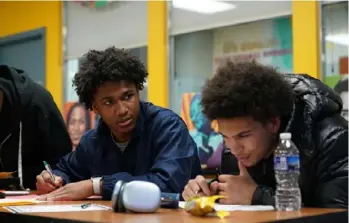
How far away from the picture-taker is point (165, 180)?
204 centimetres

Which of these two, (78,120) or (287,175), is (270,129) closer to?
(287,175)

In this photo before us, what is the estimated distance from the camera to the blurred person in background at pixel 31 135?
8.27ft

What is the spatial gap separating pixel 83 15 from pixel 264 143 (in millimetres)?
4852

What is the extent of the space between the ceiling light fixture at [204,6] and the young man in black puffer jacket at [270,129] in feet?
10.3

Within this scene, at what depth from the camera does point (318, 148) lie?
1.67 meters

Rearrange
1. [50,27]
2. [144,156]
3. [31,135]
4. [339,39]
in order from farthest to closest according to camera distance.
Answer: [50,27] < [339,39] < [31,135] < [144,156]

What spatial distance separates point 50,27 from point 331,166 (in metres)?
5.26

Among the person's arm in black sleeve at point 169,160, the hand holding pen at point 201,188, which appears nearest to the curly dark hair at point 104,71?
the person's arm in black sleeve at point 169,160

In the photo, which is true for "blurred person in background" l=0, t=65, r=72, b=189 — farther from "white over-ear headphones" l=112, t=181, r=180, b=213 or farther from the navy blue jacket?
"white over-ear headphones" l=112, t=181, r=180, b=213

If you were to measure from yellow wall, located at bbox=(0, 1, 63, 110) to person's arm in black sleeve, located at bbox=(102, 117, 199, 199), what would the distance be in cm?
414

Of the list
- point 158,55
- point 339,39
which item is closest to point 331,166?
point 339,39

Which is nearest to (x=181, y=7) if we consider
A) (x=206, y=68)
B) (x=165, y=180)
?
(x=206, y=68)

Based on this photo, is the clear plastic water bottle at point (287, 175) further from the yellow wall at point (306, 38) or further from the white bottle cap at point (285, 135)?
the yellow wall at point (306, 38)

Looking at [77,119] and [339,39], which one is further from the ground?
[339,39]
